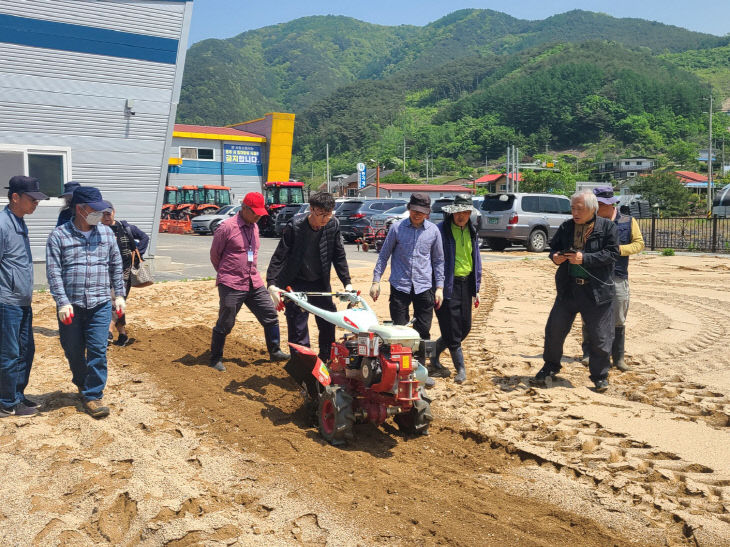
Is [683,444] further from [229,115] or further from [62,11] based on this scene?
[229,115]

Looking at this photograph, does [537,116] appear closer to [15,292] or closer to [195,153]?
[195,153]

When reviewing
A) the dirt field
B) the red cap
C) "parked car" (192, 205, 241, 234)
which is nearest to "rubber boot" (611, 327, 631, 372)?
the dirt field

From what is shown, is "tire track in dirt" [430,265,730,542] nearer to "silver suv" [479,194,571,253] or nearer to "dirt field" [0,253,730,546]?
"dirt field" [0,253,730,546]

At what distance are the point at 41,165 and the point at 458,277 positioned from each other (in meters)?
11.2

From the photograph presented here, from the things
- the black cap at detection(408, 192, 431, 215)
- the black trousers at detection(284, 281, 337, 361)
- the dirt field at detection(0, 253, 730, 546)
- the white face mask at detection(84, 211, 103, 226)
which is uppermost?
the black cap at detection(408, 192, 431, 215)

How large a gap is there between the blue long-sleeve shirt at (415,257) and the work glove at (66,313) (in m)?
2.74

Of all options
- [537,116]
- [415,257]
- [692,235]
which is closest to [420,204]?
[415,257]

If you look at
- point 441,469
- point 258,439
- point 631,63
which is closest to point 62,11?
point 258,439

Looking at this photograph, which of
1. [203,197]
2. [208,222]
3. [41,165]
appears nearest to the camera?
[41,165]

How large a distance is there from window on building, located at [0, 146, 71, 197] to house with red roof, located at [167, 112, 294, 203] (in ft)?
109

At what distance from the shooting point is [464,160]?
467 feet

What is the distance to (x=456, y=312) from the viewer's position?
6.80 m

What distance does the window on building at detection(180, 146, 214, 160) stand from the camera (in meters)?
48.4

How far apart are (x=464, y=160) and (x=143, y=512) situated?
468 ft
